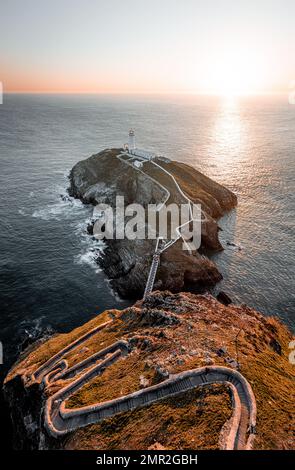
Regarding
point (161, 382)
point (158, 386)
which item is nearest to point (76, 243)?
point (161, 382)

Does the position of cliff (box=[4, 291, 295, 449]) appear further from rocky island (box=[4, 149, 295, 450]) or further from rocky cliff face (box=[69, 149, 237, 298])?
rocky cliff face (box=[69, 149, 237, 298])

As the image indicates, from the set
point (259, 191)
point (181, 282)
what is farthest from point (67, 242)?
point (259, 191)

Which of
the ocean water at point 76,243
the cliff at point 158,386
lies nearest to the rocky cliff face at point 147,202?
the ocean water at point 76,243

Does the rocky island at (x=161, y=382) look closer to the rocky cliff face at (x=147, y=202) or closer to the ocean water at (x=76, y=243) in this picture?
the ocean water at (x=76, y=243)

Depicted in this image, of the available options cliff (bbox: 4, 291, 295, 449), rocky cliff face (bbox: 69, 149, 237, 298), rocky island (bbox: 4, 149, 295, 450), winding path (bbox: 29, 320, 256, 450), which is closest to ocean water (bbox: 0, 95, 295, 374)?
rocky cliff face (bbox: 69, 149, 237, 298)

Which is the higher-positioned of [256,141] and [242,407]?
[256,141]
